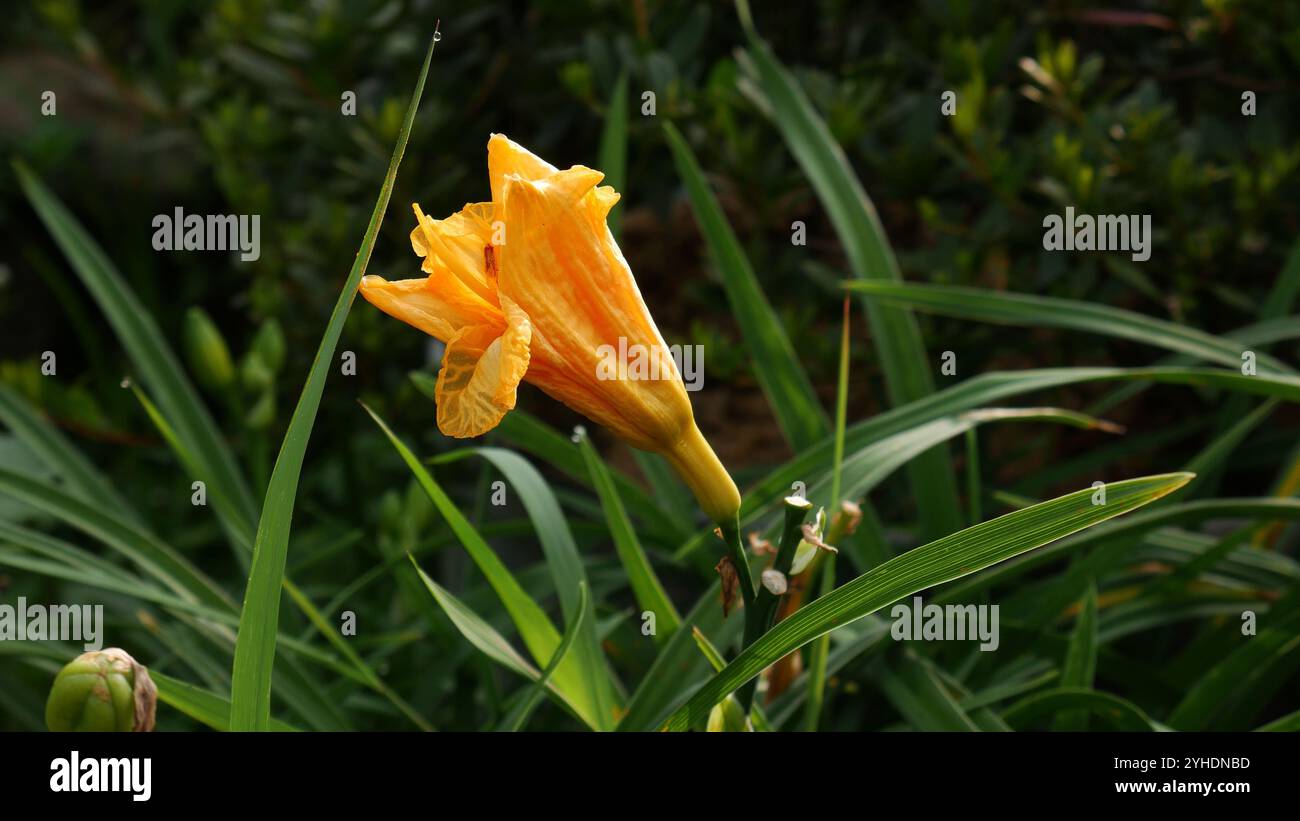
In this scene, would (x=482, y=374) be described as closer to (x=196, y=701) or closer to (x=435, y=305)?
(x=435, y=305)

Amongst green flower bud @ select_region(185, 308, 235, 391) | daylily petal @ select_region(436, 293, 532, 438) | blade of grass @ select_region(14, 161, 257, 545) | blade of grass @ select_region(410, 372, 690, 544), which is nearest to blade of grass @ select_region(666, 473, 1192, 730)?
daylily petal @ select_region(436, 293, 532, 438)

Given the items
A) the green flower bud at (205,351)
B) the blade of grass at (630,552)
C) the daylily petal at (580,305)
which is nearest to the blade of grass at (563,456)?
the blade of grass at (630,552)

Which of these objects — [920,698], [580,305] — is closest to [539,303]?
[580,305]

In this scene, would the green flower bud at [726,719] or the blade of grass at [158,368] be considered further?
the blade of grass at [158,368]

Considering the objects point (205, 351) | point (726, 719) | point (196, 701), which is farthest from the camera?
point (205, 351)

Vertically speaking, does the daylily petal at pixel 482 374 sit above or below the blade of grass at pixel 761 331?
below

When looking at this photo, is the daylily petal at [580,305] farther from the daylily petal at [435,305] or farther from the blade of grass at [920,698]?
the blade of grass at [920,698]

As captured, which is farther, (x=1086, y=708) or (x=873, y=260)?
(x=873, y=260)
